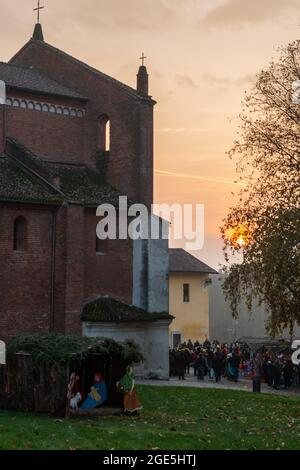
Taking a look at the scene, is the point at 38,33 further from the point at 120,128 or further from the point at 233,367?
the point at 233,367

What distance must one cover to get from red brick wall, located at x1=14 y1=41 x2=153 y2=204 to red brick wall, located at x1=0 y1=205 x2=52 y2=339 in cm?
560

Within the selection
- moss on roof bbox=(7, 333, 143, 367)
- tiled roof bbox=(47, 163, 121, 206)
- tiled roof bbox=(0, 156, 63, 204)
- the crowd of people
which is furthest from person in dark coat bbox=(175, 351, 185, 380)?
moss on roof bbox=(7, 333, 143, 367)

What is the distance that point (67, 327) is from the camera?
3556cm

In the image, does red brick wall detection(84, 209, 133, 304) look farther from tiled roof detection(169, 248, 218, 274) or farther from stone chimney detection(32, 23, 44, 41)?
tiled roof detection(169, 248, 218, 274)

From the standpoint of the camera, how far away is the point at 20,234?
35.8 m

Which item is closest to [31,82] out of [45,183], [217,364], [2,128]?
[2,128]

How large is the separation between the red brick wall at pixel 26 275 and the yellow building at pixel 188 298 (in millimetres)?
28870

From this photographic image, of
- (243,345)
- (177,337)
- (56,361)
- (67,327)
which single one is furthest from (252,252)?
(177,337)

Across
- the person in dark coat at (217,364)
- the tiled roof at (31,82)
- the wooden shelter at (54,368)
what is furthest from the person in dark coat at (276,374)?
the tiled roof at (31,82)

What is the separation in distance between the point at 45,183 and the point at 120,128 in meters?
5.83

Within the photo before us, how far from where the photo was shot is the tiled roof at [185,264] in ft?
212

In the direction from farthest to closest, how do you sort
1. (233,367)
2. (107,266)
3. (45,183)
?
(233,367)
(107,266)
(45,183)

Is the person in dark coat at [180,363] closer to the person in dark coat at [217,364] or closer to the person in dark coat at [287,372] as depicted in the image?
the person in dark coat at [217,364]

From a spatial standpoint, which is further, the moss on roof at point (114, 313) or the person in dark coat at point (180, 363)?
the person in dark coat at point (180, 363)
